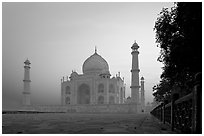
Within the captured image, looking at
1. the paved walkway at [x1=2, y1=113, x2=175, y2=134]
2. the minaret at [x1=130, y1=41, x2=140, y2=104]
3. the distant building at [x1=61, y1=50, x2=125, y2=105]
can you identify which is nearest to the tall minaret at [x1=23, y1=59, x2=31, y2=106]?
the distant building at [x1=61, y1=50, x2=125, y2=105]

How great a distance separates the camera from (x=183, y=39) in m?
9.68

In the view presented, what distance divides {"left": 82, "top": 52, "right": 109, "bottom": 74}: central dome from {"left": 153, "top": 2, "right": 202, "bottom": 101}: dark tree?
42.3 meters

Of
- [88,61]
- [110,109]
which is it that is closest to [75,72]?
[88,61]

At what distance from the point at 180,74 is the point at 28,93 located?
45706 millimetres

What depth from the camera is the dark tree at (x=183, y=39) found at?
28.6 feet

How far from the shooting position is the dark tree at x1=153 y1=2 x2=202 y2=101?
8.72m

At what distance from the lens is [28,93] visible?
52.2 metres

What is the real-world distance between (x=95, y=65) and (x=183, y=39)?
148 ft

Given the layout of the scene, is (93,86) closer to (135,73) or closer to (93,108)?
(93,108)

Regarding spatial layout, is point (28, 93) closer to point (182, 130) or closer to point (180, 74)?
point (180, 74)

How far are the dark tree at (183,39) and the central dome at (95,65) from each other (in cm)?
4227

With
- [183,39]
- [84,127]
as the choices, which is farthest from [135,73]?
[84,127]

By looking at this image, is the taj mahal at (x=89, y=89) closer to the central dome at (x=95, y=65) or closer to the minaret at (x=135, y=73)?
the central dome at (x=95, y=65)

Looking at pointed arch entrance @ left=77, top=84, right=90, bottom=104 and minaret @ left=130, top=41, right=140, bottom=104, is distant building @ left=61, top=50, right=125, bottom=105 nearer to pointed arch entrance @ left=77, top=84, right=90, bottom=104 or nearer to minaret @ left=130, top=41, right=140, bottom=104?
pointed arch entrance @ left=77, top=84, right=90, bottom=104
